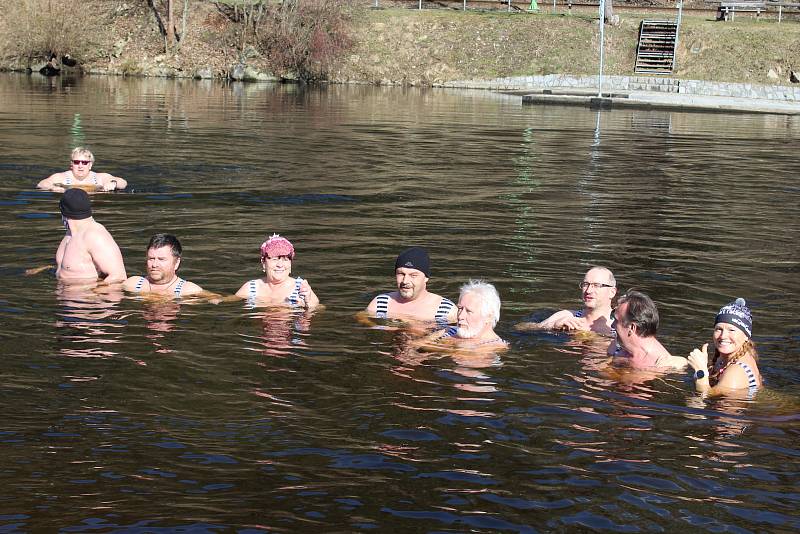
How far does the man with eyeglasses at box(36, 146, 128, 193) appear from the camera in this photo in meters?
17.7

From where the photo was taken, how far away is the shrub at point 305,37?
5503 cm

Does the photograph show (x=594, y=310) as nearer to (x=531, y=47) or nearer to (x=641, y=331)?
(x=641, y=331)

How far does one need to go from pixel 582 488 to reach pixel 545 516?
529 mm

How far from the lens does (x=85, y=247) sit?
39.0ft

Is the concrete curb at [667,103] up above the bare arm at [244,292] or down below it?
above

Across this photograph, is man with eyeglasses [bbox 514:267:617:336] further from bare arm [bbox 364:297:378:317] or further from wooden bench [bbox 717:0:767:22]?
wooden bench [bbox 717:0:767:22]

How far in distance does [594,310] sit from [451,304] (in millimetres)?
1446

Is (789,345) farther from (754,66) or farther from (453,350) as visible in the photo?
(754,66)

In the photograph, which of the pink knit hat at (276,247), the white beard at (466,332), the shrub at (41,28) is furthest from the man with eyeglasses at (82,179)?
the shrub at (41,28)

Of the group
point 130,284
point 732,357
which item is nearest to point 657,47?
point 130,284

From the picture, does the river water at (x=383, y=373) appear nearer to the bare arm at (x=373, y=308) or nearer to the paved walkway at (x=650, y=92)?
the bare arm at (x=373, y=308)

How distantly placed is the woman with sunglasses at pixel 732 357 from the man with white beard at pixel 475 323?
189 centimetres

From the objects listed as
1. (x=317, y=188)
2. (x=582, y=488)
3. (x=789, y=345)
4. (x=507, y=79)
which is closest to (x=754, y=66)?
(x=507, y=79)

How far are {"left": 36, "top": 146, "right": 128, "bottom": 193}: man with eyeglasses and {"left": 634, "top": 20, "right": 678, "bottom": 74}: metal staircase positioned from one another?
37077 mm
